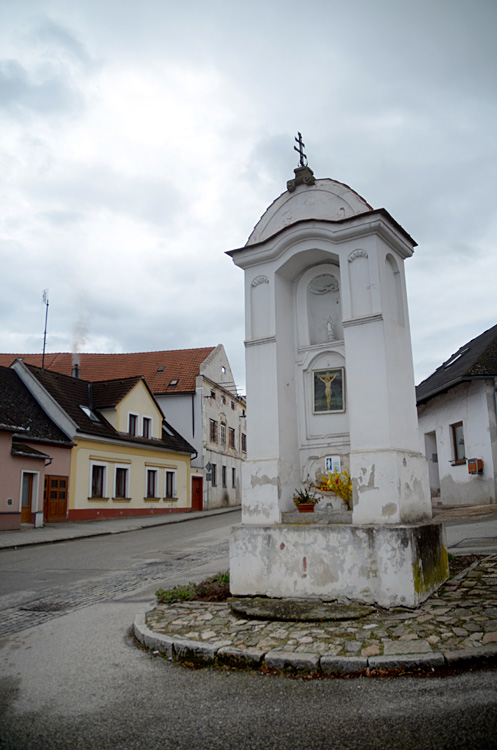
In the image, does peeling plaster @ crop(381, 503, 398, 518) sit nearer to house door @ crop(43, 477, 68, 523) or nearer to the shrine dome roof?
the shrine dome roof

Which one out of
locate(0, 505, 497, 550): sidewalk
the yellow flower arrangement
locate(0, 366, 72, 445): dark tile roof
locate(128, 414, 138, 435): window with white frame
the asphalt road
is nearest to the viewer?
the asphalt road

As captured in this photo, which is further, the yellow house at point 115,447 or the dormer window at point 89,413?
the dormer window at point 89,413

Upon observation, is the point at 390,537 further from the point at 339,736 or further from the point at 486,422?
the point at 486,422

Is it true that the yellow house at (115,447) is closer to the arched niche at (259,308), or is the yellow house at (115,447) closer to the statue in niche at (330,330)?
the arched niche at (259,308)

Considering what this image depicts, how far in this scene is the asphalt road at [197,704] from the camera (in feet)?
11.0

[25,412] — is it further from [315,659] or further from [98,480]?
[315,659]

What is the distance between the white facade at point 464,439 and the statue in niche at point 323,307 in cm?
941

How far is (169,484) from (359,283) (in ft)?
82.4

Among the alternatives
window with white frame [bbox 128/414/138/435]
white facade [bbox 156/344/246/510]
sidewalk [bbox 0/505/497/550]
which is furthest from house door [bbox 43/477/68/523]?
white facade [bbox 156/344/246/510]

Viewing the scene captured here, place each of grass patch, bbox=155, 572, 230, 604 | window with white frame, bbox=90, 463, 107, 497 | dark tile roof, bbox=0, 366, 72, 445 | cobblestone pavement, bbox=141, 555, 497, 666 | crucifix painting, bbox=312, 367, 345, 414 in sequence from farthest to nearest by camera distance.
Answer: window with white frame, bbox=90, 463, 107, 497 → dark tile roof, bbox=0, 366, 72, 445 → crucifix painting, bbox=312, 367, 345, 414 → grass patch, bbox=155, 572, 230, 604 → cobblestone pavement, bbox=141, 555, 497, 666

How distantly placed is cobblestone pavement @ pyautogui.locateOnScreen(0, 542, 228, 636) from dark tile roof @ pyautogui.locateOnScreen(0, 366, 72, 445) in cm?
1168

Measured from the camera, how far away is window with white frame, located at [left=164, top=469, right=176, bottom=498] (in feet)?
98.9

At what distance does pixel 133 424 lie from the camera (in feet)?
93.7

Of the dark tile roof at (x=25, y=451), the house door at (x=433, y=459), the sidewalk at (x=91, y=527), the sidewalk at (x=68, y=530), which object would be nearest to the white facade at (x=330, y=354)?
the sidewalk at (x=91, y=527)
